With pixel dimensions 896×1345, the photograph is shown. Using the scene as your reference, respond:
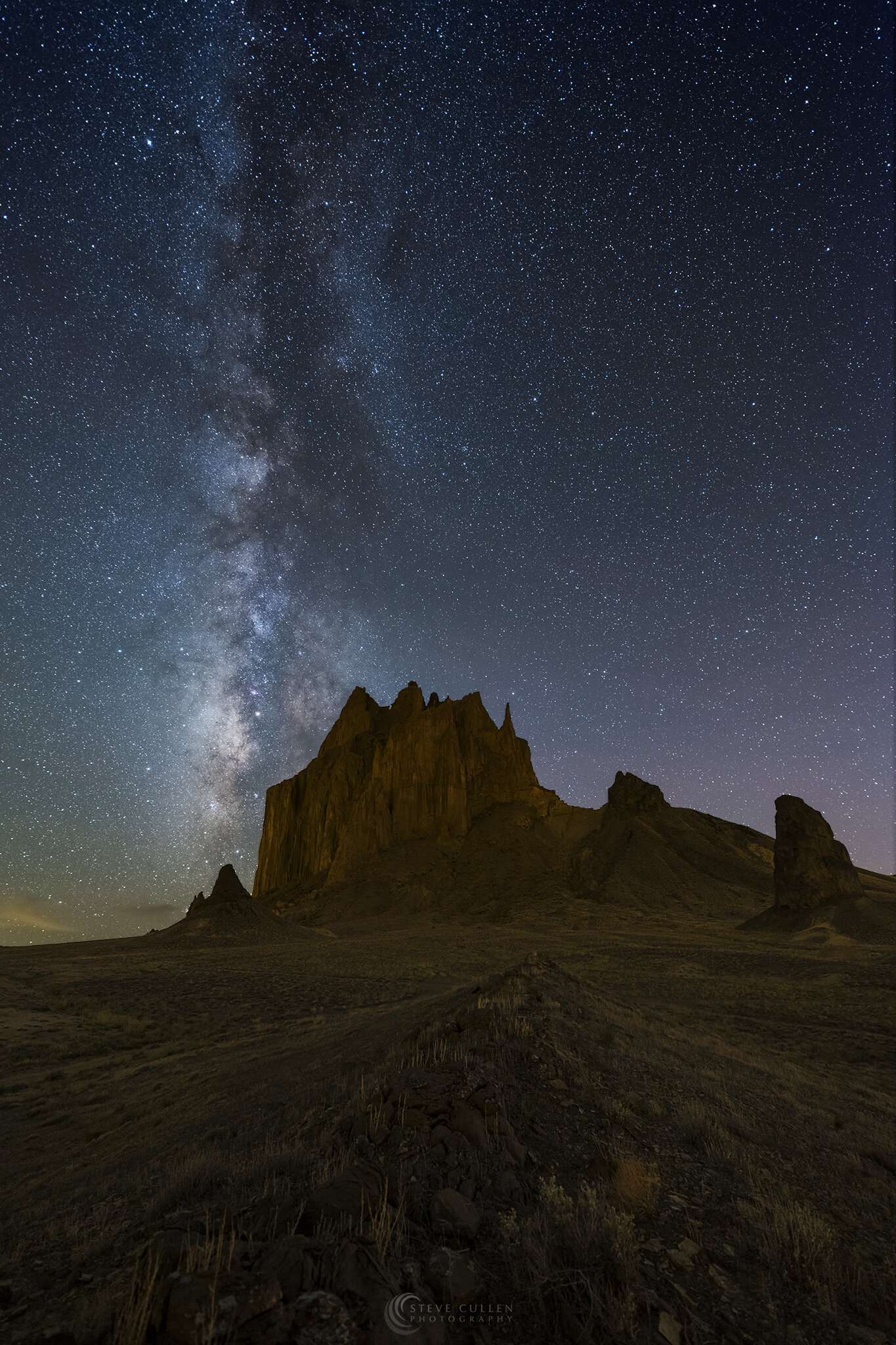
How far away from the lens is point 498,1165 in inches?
217

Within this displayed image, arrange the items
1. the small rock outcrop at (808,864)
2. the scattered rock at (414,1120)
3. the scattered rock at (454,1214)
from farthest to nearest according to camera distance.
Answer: the small rock outcrop at (808,864)
the scattered rock at (414,1120)
the scattered rock at (454,1214)

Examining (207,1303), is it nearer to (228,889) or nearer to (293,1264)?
(293,1264)

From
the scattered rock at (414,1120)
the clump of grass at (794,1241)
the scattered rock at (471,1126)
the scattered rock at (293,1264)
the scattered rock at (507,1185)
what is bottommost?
the clump of grass at (794,1241)

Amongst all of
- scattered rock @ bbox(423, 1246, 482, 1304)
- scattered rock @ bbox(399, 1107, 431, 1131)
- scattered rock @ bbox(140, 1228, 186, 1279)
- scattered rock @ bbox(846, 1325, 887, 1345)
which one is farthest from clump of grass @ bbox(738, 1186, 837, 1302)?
scattered rock @ bbox(140, 1228, 186, 1279)

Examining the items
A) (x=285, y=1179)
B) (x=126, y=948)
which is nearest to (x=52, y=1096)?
(x=285, y=1179)

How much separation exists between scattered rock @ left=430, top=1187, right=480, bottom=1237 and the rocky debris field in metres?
0.02

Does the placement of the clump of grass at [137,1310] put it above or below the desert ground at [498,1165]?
above

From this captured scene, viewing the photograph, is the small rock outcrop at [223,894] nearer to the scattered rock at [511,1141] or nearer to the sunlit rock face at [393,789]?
the sunlit rock face at [393,789]

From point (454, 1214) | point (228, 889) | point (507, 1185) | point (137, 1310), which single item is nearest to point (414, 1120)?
point (507, 1185)

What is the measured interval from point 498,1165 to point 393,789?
99.8m

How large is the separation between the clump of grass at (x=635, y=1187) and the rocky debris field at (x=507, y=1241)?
0.09 ft

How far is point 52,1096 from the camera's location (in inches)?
492

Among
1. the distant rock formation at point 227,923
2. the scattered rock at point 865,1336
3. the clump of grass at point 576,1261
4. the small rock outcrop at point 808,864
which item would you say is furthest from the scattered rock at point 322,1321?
the small rock outcrop at point 808,864

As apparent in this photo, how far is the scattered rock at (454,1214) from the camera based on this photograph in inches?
175
